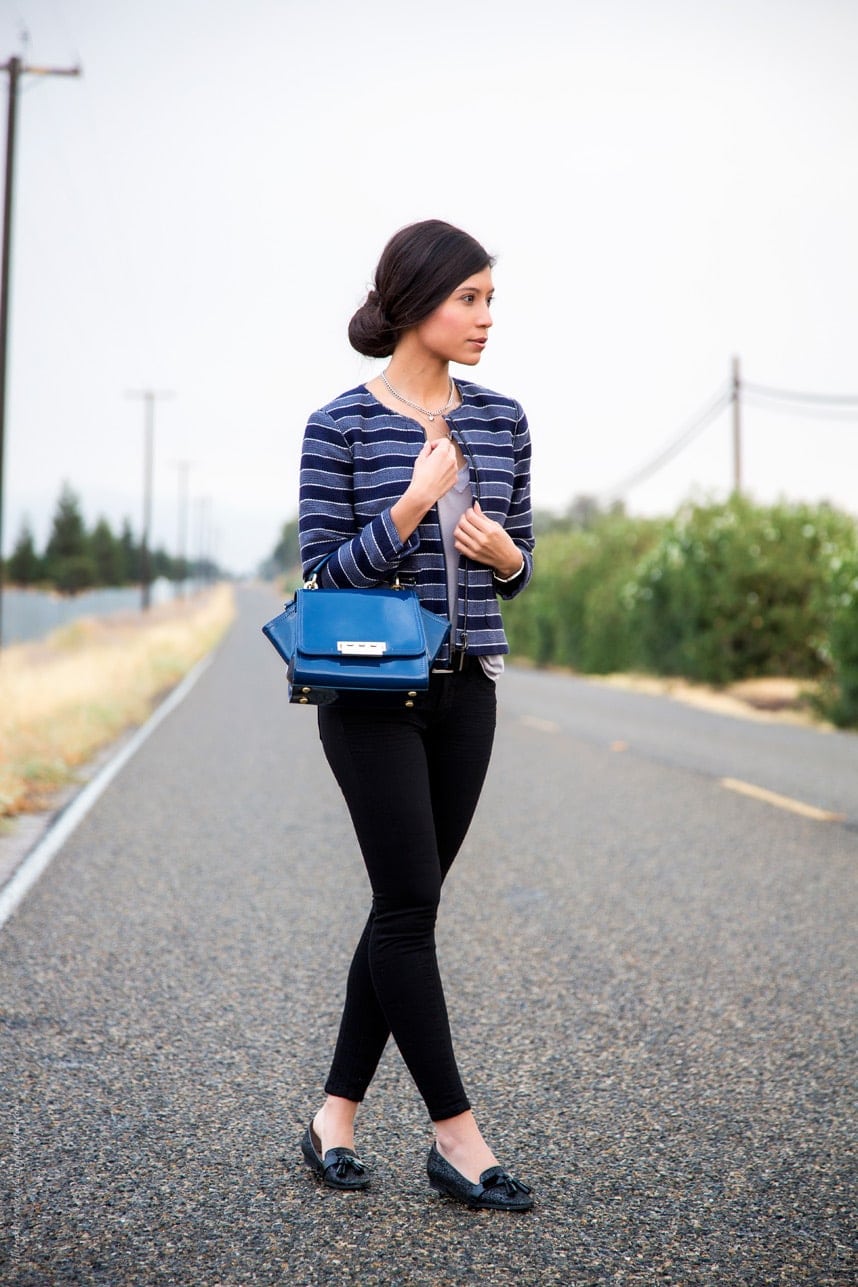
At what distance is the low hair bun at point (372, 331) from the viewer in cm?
289

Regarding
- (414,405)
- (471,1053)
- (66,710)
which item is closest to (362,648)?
(414,405)

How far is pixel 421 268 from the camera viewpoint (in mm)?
2816

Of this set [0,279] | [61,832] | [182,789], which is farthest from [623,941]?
[0,279]

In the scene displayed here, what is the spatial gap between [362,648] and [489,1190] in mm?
1200

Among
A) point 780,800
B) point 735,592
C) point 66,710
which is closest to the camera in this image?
point 780,800

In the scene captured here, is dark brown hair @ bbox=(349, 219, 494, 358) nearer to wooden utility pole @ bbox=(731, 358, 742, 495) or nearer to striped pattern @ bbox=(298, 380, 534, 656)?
striped pattern @ bbox=(298, 380, 534, 656)

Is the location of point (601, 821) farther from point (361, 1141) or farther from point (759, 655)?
point (759, 655)

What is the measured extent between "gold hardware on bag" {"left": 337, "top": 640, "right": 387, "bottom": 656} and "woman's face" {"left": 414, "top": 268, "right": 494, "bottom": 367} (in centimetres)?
66

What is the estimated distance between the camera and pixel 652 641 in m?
23.2

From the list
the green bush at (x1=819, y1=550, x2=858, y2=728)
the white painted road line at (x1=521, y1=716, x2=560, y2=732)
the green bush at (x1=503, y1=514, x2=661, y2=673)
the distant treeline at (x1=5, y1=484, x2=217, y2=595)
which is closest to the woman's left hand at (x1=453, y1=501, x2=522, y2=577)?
the white painted road line at (x1=521, y1=716, x2=560, y2=732)

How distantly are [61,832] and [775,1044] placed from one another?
15.5 feet

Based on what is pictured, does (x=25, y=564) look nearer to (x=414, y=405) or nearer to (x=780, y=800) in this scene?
(x=780, y=800)

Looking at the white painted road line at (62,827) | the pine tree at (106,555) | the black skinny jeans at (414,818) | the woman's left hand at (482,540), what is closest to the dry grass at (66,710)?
the white painted road line at (62,827)

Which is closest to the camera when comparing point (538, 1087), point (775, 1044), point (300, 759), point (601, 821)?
point (538, 1087)
